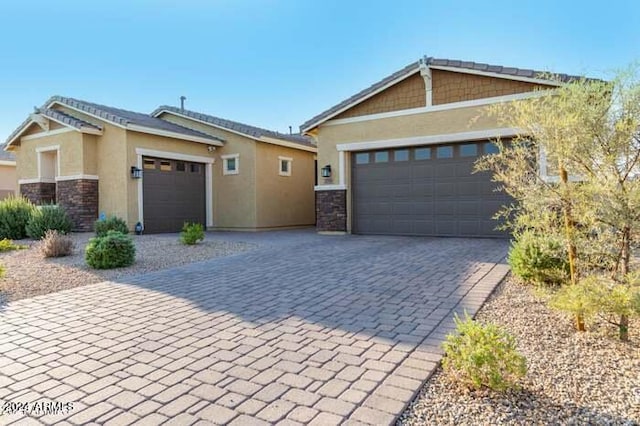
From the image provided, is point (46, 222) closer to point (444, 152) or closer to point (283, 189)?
point (283, 189)

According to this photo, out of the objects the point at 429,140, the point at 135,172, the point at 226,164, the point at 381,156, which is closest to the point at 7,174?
the point at 135,172

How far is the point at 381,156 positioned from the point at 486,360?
33.1 feet

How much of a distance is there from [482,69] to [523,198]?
25.3 feet

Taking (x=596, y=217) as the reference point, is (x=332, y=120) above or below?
above

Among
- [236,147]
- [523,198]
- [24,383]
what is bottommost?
[24,383]

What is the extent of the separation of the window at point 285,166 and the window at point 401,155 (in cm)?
534

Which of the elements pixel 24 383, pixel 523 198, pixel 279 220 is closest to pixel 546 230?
pixel 523 198

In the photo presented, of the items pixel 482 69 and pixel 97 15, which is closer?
pixel 482 69

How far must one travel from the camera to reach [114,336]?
380 centimetres

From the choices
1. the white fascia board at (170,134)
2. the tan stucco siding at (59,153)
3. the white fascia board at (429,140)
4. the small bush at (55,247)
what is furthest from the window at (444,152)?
the tan stucco siding at (59,153)

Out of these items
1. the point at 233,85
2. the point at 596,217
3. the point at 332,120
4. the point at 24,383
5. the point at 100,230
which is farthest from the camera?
the point at 233,85

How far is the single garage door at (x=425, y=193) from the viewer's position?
10.9 m

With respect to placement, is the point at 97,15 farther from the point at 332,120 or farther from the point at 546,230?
the point at 546,230

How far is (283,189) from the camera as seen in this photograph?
16.0m
